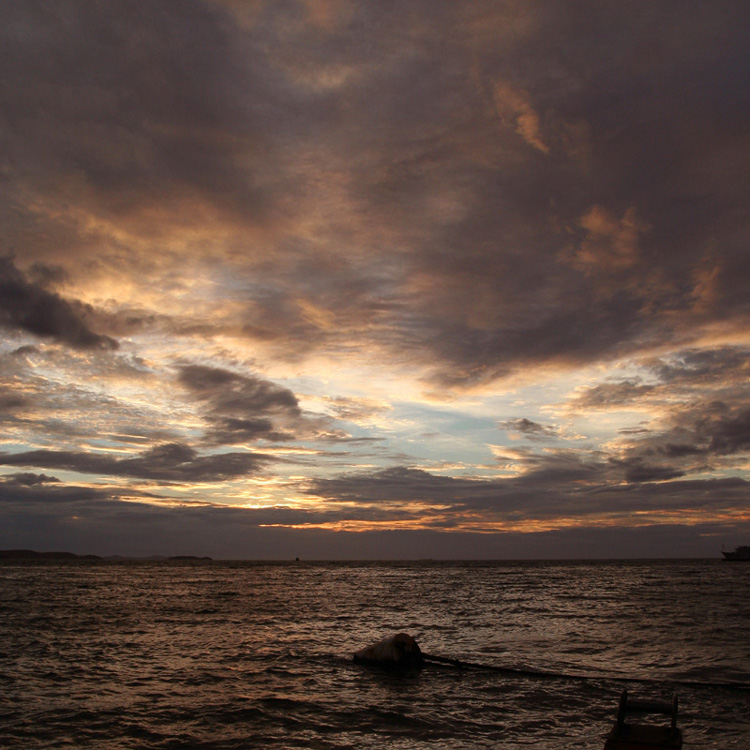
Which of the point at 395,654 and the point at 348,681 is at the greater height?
the point at 395,654

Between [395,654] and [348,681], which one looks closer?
[348,681]

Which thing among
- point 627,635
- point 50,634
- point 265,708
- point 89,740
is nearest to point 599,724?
point 265,708

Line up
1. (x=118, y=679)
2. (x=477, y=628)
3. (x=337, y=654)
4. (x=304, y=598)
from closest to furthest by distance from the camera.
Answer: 1. (x=118, y=679)
2. (x=337, y=654)
3. (x=477, y=628)
4. (x=304, y=598)

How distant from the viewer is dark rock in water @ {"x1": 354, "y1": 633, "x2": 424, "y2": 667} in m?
19.3

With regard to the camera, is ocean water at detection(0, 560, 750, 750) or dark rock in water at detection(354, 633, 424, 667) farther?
dark rock in water at detection(354, 633, 424, 667)

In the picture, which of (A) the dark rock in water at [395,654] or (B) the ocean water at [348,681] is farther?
(A) the dark rock in water at [395,654]

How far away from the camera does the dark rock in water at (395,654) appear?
1925 cm

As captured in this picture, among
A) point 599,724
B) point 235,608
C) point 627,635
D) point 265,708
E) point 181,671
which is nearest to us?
point 599,724

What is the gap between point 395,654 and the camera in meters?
19.3

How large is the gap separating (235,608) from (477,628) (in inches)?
770

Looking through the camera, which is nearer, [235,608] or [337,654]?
[337,654]

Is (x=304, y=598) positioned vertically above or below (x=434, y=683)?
below

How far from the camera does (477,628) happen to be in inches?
1200

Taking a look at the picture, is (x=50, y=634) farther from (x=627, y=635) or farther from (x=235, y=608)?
(x=627, y=635)
